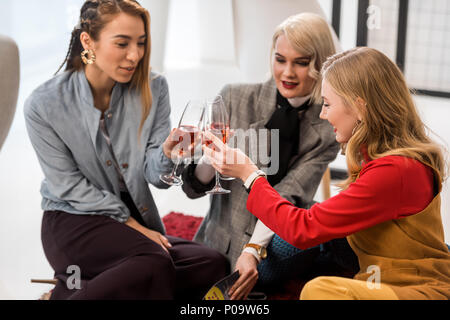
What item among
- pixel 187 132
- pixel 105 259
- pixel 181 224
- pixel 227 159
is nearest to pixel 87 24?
pixel 187 132

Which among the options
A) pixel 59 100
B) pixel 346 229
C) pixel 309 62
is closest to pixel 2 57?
pixel 59 100

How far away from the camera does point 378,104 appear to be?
5.04 feet

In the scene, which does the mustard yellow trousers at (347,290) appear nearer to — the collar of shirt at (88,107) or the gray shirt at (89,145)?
the gray shirt at (89,145)

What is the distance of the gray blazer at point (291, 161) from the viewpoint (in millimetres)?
2078

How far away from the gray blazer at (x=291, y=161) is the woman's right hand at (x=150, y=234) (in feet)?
0.63

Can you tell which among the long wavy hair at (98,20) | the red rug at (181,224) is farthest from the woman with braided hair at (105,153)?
the red rug at (181,224)

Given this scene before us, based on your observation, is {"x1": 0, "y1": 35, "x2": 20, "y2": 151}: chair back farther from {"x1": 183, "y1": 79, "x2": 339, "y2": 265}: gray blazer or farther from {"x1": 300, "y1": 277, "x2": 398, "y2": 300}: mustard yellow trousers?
{"x1": 300, "y1": 277, "x2": 398, "y2": 300}: mustard yellow trousers

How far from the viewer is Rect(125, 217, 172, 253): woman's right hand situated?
6.58ft

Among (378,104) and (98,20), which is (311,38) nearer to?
(378,104)

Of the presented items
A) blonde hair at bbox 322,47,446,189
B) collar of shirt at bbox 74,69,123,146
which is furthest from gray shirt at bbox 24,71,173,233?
blonde hair at bbox 322,47,446,189

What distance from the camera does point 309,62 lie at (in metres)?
1.99

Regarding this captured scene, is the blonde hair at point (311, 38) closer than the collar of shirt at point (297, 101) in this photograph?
Yes

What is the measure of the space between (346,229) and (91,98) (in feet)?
3.16
